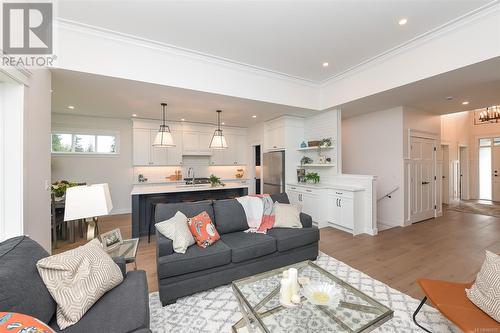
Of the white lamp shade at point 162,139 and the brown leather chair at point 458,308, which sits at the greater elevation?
the white lamp shade at point 162,139

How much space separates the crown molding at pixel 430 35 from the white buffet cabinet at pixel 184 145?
400cm

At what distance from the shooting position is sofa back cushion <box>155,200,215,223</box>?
8.54ft

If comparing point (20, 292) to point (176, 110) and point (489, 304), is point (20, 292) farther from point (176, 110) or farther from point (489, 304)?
point (176, 110)

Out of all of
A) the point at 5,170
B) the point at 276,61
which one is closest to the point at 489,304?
the point at 276,61

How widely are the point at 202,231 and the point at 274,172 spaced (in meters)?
3.57

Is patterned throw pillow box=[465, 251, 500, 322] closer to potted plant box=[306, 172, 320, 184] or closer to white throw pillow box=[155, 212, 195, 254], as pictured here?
white throw pillow box=[155, 212, 195, 254]

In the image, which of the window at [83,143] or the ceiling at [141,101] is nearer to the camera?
the ceiling at [141,101]

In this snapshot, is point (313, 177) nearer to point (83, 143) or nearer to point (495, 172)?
point (83, 143)

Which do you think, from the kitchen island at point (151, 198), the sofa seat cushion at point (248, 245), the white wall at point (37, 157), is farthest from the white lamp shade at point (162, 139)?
A: the sofa seat cushion at point (248, 245)

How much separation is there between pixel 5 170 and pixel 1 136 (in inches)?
12.3

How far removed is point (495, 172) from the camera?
24.3 ft

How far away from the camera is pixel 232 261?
2.38 metres

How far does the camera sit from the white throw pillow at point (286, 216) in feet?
9.95

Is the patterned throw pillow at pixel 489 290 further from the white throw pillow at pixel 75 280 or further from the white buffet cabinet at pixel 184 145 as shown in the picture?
the white buffet cabinet at pixel 184 145
